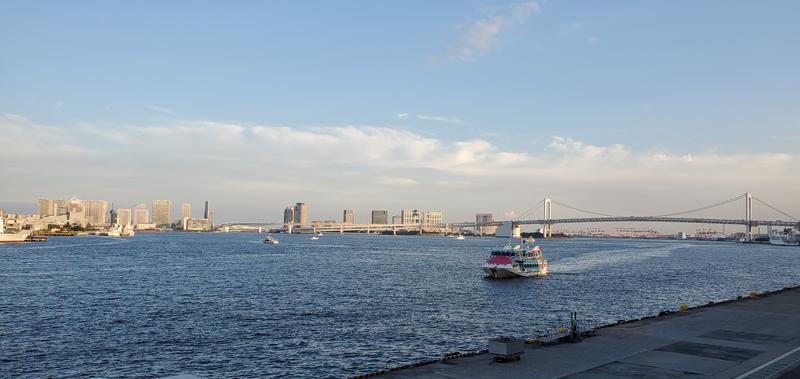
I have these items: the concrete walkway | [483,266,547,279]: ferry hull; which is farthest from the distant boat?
the concrete walkway

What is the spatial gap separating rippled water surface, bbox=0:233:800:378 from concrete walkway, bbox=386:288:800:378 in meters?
9.30

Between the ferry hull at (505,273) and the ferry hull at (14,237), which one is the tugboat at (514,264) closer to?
the ferry hull at (505,273)

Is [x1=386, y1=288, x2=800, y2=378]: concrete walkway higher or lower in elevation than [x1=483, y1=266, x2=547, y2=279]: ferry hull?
higher

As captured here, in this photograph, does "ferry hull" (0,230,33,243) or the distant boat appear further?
"ferry hull" (0,230,33,243)

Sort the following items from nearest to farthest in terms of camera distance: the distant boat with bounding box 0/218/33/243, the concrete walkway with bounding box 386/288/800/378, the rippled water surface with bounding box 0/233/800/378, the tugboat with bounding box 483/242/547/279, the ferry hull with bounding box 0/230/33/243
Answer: the concrete walkway with bounding box 386/288/800/378, the rippled water surface with bounding box 0/233/800/378, the tugboat with bounding box 483/242/547/279, the distant boat with bounding box 0/218/33/243, the ferry hull with bounding box 0/230/33/243

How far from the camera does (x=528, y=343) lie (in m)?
28.0

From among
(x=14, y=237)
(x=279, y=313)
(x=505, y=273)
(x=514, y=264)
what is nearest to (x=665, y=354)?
(x=279, y=313)

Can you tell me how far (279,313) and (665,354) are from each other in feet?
108

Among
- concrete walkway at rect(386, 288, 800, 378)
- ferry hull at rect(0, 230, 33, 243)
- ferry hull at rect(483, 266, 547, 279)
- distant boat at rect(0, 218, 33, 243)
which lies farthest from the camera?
ferry hull at rect(0, 230, 33, 243)

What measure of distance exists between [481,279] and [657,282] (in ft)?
83.5

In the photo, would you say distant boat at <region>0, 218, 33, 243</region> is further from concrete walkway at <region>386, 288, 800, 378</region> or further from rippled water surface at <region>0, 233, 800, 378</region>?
concrete walkway at <region>386, 288, 800, 378</region>

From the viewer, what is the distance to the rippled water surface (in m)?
32.9

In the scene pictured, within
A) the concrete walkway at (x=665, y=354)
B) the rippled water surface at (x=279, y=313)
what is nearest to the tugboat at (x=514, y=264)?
the rippled water surface at (x=279, y=313)

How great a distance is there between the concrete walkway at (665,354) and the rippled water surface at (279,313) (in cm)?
930
